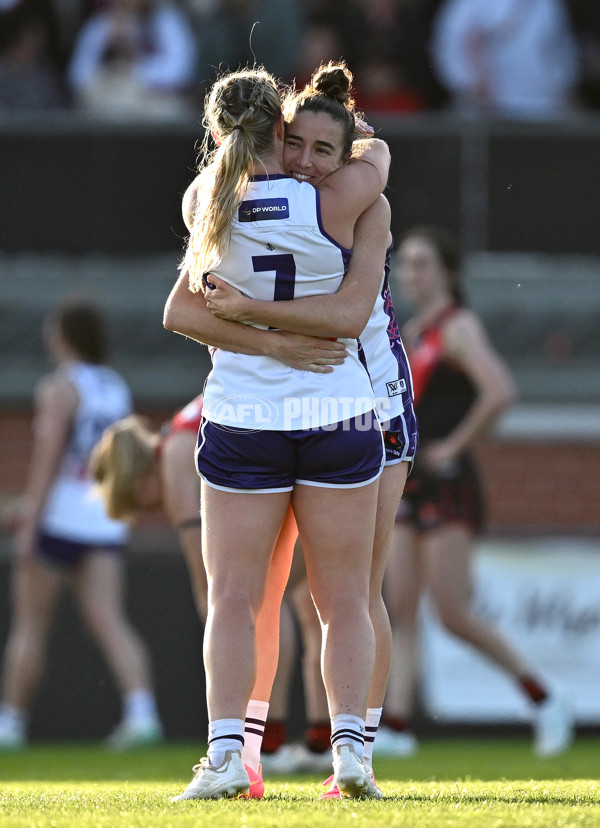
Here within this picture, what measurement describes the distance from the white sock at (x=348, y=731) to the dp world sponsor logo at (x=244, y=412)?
0.78 meters

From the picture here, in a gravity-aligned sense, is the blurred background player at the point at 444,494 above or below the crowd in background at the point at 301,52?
below

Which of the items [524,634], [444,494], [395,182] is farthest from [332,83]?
[395,182]

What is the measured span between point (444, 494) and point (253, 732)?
3.35 m

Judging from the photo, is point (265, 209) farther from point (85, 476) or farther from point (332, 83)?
point (85, 476)

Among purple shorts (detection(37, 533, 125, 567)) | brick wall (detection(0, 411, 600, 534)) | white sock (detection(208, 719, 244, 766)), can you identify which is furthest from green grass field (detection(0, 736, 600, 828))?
brick wall (detection(0, 411, 600, 534))

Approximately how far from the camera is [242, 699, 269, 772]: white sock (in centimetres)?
419

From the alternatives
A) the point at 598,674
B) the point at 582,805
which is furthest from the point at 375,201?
the point at 598,674

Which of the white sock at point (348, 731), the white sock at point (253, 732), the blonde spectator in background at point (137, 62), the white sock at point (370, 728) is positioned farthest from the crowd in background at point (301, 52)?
the white sock at point (348, 731)

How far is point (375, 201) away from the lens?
404 centimetres

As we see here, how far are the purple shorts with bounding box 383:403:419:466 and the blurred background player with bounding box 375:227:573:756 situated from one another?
2.93m

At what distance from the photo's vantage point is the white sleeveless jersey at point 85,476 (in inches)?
332

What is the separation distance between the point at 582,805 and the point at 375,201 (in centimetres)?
169

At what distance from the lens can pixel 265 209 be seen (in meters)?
3.84

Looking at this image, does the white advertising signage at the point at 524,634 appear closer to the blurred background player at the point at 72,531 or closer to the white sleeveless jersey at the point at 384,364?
the blurred background player at the point at 72,531
